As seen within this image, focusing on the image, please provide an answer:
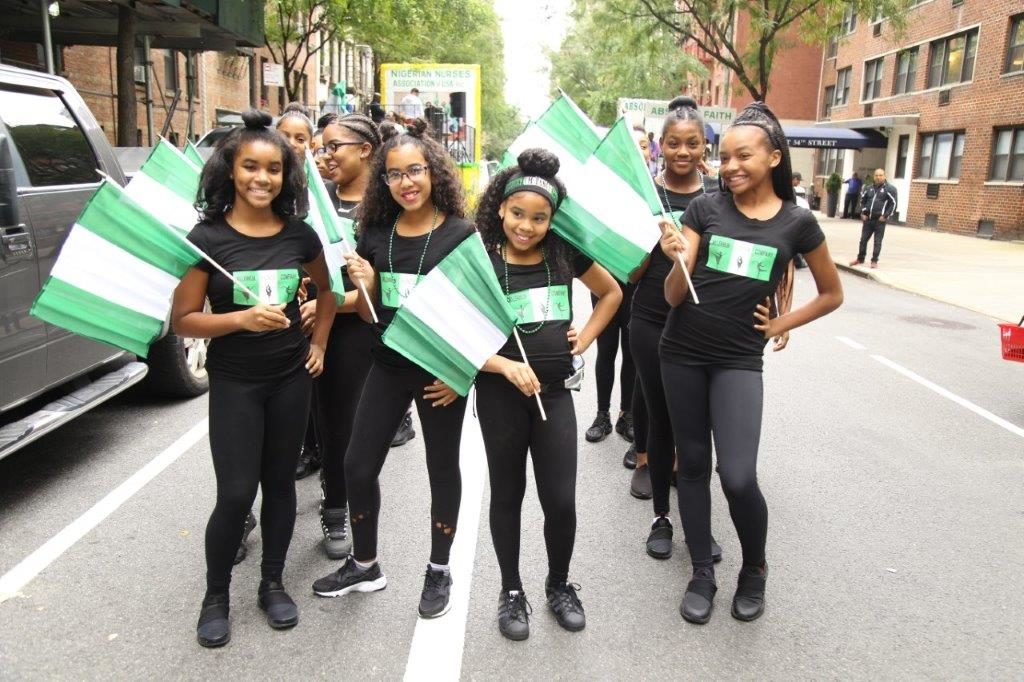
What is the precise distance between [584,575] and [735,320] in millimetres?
1319

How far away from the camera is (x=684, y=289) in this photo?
3307 millimetres

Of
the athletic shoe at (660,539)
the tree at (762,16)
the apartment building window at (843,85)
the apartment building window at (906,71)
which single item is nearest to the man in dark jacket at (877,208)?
the tree at (762,16)

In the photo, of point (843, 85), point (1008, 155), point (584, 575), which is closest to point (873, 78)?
point (843, 85)

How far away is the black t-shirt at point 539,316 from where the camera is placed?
3.02 meters

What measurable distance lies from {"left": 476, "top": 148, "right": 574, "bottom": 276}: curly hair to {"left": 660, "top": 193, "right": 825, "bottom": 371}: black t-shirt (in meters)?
0.57

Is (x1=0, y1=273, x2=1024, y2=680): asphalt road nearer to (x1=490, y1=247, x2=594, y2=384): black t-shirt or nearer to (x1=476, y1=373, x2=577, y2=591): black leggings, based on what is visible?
(x1=476, y1=373, x2=577, y2=591): black leggings

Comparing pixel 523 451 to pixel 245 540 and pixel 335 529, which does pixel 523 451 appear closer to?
pixel 335 529

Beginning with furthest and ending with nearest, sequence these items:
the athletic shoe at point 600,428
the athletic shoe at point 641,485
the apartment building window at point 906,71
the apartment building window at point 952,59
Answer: the apartment building window at point 906,71, the apartment building window at point 952,59, the athletic shoe at point 600,428, the athletic shoe at point 641,485

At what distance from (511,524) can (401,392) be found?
2.16 feet

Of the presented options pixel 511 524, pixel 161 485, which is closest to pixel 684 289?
pixel 511 524

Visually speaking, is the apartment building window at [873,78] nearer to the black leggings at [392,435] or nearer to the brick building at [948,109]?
the brick building at [948,109]

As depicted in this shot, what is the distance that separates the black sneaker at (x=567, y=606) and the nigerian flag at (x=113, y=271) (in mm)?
1812

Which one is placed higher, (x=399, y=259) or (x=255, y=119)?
(x=255, y=119)

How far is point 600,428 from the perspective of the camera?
5.67 metres
